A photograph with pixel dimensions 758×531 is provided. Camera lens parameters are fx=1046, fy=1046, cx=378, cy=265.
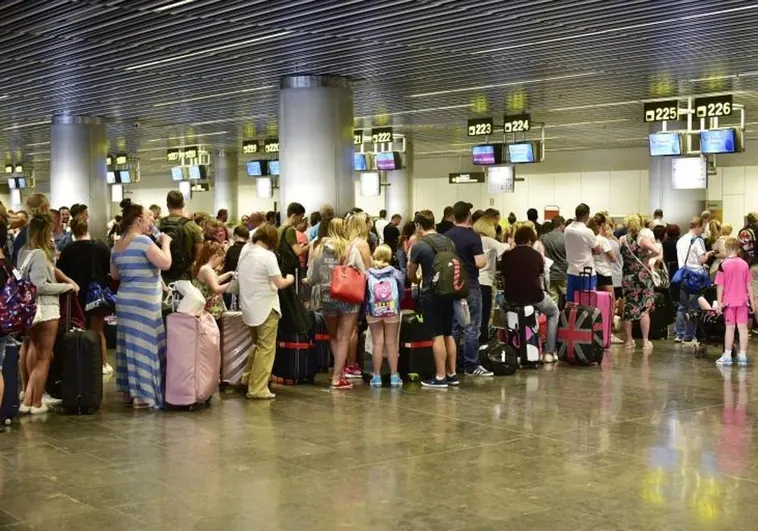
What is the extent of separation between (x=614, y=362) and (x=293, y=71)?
607cm

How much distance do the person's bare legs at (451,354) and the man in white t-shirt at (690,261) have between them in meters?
4.75

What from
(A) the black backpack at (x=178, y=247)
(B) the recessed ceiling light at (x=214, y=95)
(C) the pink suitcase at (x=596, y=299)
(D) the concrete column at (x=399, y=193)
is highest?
(B) the recessed ceiling light at (x=214, y=95)

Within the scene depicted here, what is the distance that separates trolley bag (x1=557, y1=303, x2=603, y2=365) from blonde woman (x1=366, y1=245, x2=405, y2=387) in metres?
2.73

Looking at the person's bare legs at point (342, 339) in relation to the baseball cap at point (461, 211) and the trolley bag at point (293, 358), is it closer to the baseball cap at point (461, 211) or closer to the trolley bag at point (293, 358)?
the trolley bag at point (293, 358)

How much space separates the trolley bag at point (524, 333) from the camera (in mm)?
12266

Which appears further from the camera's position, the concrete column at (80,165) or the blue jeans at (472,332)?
the concrete column at (80,165)

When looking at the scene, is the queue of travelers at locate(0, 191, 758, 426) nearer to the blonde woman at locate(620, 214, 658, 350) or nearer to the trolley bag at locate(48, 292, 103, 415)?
the blonde woman at locate(620, 214, 658, 350)

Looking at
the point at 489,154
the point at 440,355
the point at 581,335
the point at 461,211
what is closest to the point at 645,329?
the point at 581,335

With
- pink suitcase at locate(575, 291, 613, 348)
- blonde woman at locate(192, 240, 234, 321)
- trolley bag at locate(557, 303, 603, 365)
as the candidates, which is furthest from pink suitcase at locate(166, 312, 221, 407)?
pink suitcase at locate(575, 291, 613, 348)

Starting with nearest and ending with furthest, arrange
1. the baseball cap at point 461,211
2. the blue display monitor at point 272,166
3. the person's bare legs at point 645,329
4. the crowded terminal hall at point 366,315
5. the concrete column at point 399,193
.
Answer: the crowded terminal hall at point 366,315
the baseball cap at point 461,211
the person's bare legs at point 645,329
the blue display monitor at point 272,166
the concrete column at point 399,193

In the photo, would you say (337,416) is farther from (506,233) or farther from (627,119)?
(627,119)

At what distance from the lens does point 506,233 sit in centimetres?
1575

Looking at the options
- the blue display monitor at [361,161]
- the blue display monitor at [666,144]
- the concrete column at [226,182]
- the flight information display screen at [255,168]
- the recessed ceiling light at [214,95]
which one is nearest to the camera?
the recessed ceiling light at [214,95]

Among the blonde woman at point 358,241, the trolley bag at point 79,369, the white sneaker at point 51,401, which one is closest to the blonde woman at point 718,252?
the blonde woman at point 358,241
